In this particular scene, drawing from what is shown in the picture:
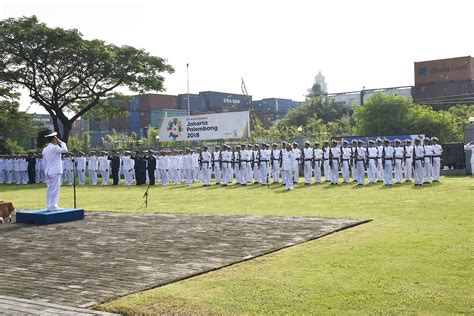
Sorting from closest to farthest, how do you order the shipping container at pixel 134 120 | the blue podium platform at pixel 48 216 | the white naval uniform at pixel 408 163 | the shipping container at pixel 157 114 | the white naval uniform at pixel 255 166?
the blue podium platform at pixel 48 216, the white naval uniform at pixel 408 163, the white naval uniform at pixel 255 166, the shipping container at pixel 157 114, the shipping container at pixel 134 120

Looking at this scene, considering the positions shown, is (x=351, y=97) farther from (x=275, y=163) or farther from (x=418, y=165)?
(x=418, y=165)

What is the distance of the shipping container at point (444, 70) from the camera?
232ft

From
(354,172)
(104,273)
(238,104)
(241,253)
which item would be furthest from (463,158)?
(238,104)

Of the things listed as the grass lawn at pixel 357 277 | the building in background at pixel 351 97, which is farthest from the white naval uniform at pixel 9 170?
the building in background at pixel 351 97

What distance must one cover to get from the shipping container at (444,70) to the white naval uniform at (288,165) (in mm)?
56133

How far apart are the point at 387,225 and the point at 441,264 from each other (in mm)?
3554

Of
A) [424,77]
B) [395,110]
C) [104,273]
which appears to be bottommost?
[104,273]

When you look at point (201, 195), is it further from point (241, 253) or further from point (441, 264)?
point (441, 264)

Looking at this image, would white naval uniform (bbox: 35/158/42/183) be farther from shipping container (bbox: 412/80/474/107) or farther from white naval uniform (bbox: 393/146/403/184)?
shipping container (bbox: 412/80/474/107)

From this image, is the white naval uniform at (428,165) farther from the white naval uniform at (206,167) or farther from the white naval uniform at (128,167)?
the white naval uniform at (128,167)

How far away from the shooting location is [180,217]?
1324 cm

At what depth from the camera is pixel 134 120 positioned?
297ft

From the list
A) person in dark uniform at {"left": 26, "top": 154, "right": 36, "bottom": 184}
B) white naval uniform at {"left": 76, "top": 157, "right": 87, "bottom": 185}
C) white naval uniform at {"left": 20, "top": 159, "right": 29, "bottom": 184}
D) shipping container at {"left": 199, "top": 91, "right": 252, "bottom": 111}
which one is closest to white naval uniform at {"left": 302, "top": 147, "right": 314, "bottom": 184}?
white naval uniform at {"left": 76, "top": 157, "right": 87, "bottom": 185}

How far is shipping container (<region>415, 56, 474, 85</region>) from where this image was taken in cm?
→ 7075
